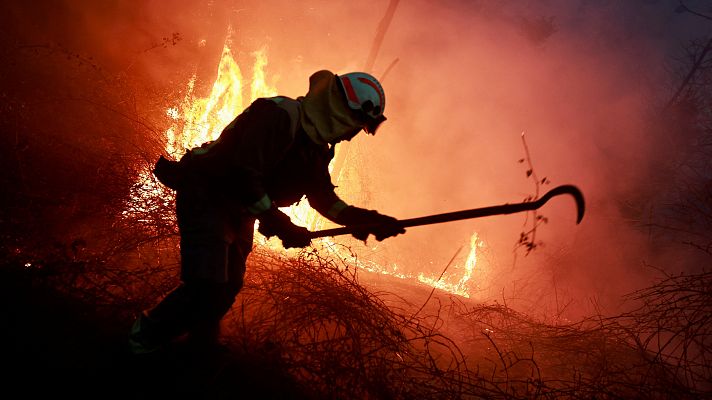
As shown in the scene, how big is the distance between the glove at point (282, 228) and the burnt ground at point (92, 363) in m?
1.11

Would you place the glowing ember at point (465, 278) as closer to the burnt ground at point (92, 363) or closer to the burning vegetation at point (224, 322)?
the burning vegetation at point (224, 322)

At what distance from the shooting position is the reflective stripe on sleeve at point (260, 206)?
7.93 ft

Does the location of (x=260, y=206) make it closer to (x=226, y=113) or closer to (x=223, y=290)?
(x=223, y=290)

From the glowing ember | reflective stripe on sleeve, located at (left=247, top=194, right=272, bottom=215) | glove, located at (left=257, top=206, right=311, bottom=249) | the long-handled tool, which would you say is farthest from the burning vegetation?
the glowing ember

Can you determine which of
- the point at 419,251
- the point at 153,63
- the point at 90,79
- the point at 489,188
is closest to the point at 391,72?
the point at 489,188

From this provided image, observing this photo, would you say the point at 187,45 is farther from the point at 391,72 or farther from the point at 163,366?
the point at 163,366

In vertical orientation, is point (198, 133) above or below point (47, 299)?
above

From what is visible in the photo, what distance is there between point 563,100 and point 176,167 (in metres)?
23.4

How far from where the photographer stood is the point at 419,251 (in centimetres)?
1691

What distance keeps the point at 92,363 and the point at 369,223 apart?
2.25 m

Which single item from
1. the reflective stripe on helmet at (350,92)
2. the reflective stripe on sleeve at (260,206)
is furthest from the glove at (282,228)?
the reflective stripe on helmet at (350,92)

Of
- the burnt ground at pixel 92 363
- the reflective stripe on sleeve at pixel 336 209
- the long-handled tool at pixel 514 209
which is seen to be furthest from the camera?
the reflective stripe on sleeve at pixel 336 209

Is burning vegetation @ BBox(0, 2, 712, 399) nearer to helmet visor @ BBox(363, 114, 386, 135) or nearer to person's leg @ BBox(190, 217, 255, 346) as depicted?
person's leg @ BBox(190, 217, 255, 346)

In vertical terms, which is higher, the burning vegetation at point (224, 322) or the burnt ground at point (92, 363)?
the burning vegetation at point (224, 322)
